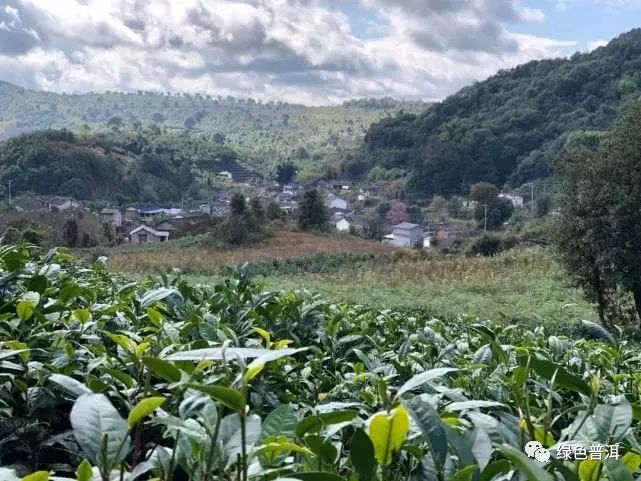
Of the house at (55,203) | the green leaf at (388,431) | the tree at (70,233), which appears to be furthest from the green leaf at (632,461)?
the house at (55,203)

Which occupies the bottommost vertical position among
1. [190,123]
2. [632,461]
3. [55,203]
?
[55,203]

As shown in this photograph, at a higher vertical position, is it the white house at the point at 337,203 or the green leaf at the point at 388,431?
the green leaf at the point at 388,431

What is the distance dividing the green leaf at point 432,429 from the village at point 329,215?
2979 cm

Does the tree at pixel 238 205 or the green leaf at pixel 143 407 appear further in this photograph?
the tree at pixel 238 205

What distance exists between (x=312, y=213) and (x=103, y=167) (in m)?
30.8

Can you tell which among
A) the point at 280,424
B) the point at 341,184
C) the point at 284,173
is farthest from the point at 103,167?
the point at 280,424

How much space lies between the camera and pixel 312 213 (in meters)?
30.3

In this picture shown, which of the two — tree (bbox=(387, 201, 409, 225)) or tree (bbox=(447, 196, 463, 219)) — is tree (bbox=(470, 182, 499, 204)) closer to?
tree (bbox=(447, 196, 463, 219))

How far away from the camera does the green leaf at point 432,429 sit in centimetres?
60

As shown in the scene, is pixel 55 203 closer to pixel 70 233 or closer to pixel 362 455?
pixel 70 233

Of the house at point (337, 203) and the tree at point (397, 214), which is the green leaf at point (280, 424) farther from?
the house at point (337, 203)

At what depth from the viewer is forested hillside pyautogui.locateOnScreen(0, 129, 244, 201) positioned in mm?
49688

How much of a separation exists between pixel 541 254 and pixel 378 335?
21.4 meters

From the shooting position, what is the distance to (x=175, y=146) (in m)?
70.4
